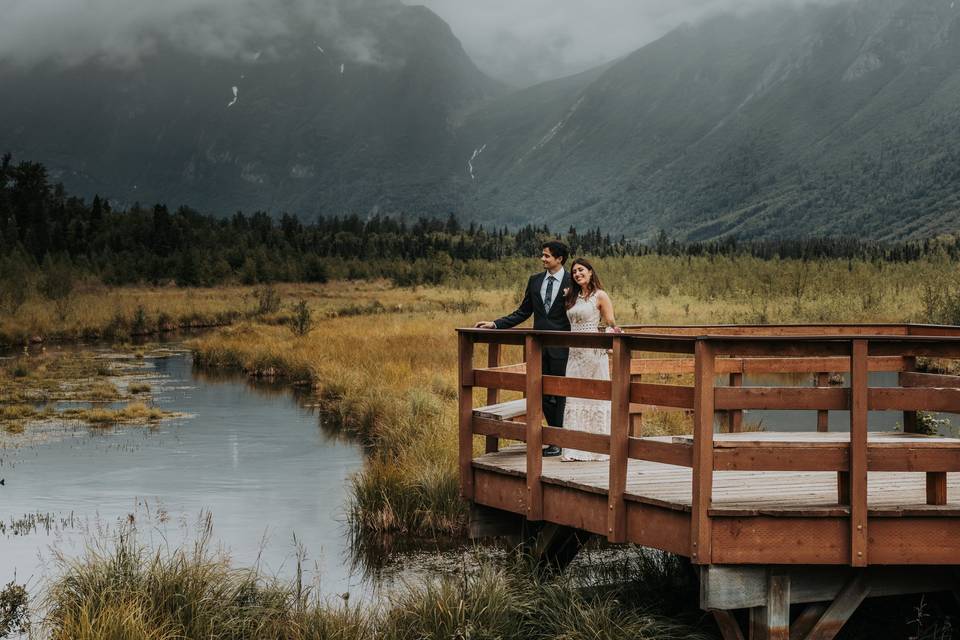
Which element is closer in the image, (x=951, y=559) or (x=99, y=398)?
(x=951, y=559)

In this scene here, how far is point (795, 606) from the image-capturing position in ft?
35.2

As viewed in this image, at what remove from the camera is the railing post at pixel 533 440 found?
10133 mm

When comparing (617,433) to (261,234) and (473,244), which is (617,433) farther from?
(261,234)

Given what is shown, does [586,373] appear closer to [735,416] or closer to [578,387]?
[578,387]

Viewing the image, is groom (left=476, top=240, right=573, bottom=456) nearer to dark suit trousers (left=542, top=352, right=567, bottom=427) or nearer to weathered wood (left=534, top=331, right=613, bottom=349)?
dark suit trousers (left=542, top=352, right=567, bottom=427)

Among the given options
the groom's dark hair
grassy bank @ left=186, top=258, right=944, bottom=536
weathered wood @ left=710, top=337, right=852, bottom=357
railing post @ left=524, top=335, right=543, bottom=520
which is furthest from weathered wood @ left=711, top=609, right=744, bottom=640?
grassy bank @ left=186, top=258, right=944, bottom=536

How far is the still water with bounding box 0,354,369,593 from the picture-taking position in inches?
546

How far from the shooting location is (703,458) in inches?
330

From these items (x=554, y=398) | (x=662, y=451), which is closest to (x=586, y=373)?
(x=554, y=398)

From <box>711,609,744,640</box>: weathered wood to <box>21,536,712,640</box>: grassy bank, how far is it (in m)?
0.44

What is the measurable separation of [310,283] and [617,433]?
75679 millimetres

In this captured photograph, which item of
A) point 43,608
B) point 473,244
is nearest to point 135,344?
point 43,608

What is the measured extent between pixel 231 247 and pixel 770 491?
91.3 m

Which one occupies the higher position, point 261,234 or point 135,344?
point 261,234
